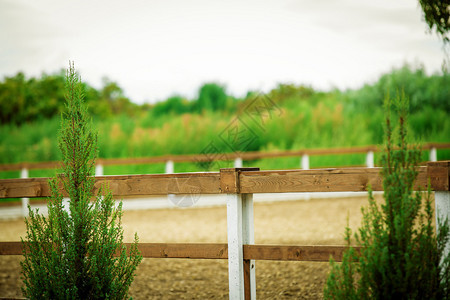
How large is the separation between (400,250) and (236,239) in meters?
1.16

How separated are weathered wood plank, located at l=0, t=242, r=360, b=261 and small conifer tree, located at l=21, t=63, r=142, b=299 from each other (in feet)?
0.73

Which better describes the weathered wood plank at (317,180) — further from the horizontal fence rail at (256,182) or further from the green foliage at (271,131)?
the green foliage at (271,131)

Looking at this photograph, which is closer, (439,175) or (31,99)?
(439,175)

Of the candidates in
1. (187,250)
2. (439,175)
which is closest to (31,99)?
(187,250)

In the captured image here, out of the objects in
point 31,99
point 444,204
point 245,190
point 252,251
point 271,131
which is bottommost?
point 252,251

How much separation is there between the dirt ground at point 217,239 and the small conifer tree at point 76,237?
1707 millimetres

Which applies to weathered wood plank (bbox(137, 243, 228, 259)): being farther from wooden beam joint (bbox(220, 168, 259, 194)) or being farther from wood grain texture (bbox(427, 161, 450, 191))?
wood grain texture (bbox(427, 161, 450, 191))

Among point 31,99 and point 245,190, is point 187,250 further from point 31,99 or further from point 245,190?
point 31,99

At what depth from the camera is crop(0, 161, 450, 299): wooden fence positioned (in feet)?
9.89

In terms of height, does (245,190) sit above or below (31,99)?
below

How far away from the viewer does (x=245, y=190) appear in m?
3.30

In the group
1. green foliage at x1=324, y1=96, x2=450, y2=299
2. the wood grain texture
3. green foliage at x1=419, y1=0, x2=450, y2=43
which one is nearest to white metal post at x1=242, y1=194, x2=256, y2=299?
green foliage at x1=324, y1=96, x2=450, y2=299

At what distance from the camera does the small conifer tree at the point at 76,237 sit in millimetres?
3150

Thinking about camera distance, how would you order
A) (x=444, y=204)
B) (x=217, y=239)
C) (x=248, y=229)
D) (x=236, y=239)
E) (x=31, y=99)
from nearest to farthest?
(x=444, y=204) → (x=236, y=239) → (x=248, y=229) → (x=217, y=239) → (x=31, y=99)
